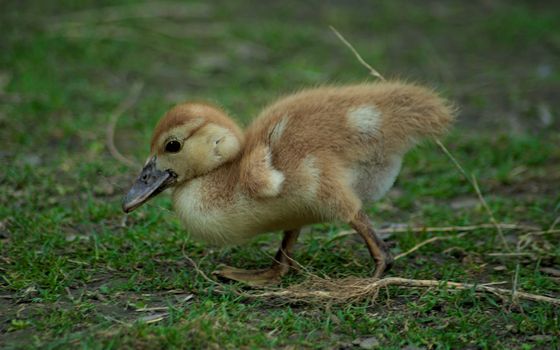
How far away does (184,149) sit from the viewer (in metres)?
4.04

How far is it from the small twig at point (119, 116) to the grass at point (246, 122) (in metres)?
0.07

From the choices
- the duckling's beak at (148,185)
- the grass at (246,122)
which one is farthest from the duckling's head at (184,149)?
the grass at (246,122)

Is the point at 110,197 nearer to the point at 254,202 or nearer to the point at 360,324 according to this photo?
the point at 254,202

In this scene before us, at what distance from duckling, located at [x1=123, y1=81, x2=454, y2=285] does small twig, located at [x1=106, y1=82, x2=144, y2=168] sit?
175cm

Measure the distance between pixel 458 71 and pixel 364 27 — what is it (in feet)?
5.23

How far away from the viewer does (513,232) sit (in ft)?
15.9

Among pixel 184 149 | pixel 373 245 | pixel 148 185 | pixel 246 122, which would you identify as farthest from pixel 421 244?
pixel 246 122

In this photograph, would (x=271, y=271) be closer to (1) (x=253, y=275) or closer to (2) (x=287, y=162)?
(1) (x=253, y=275)

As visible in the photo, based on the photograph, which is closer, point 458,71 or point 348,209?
point 348,209

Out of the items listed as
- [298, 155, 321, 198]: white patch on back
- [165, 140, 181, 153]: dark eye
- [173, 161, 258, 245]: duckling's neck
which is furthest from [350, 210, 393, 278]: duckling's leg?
[165, 140, 181, 153]: dark eye

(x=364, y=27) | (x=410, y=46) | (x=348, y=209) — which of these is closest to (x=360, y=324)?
(x=348, y=209)

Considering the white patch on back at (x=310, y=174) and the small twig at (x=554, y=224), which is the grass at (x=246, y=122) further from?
the white patch on back at (x=310, y=174)

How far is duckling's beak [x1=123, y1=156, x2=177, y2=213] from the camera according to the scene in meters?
4.02

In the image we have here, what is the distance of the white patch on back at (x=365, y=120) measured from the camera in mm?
4004
